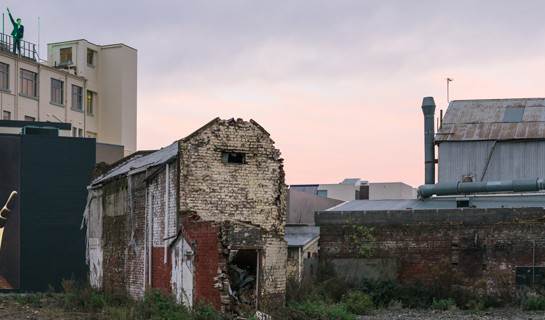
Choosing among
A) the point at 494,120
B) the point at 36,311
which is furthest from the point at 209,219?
the point at 494,120

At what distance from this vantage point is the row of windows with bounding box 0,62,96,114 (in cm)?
4322

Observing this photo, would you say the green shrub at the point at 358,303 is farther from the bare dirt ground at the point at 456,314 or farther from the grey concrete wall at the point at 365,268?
the grey concrete wall at the point at 365,268

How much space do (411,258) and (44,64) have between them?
3137cm

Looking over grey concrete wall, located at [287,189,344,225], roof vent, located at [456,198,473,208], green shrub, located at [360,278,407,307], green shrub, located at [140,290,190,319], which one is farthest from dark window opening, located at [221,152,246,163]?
grey concrete wall, located at [287,189,344,225]

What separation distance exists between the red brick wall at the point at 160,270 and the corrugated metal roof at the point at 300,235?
285 inches

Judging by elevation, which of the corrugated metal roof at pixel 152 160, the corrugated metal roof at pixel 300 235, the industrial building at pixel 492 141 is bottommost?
the corrugated metal roof at pixel 300 235

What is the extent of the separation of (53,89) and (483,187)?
29.8 m

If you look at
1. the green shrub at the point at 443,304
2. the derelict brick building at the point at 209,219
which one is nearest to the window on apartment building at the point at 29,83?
the derelict brick building at the point at 209,219

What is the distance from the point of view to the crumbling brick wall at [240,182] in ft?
64.2

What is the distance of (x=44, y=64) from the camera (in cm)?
4781

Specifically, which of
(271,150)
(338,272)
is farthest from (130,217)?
(338,272)

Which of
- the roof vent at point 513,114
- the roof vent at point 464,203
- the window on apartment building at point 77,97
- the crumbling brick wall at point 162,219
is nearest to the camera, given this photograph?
the crumbling brick wall at point 162,219

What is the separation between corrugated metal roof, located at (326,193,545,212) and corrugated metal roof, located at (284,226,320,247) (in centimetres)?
138

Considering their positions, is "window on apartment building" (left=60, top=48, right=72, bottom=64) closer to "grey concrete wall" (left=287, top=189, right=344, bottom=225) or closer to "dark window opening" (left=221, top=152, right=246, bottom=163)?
"grey concrete wall" (left=287, top=189, right=344, bottom=225)
